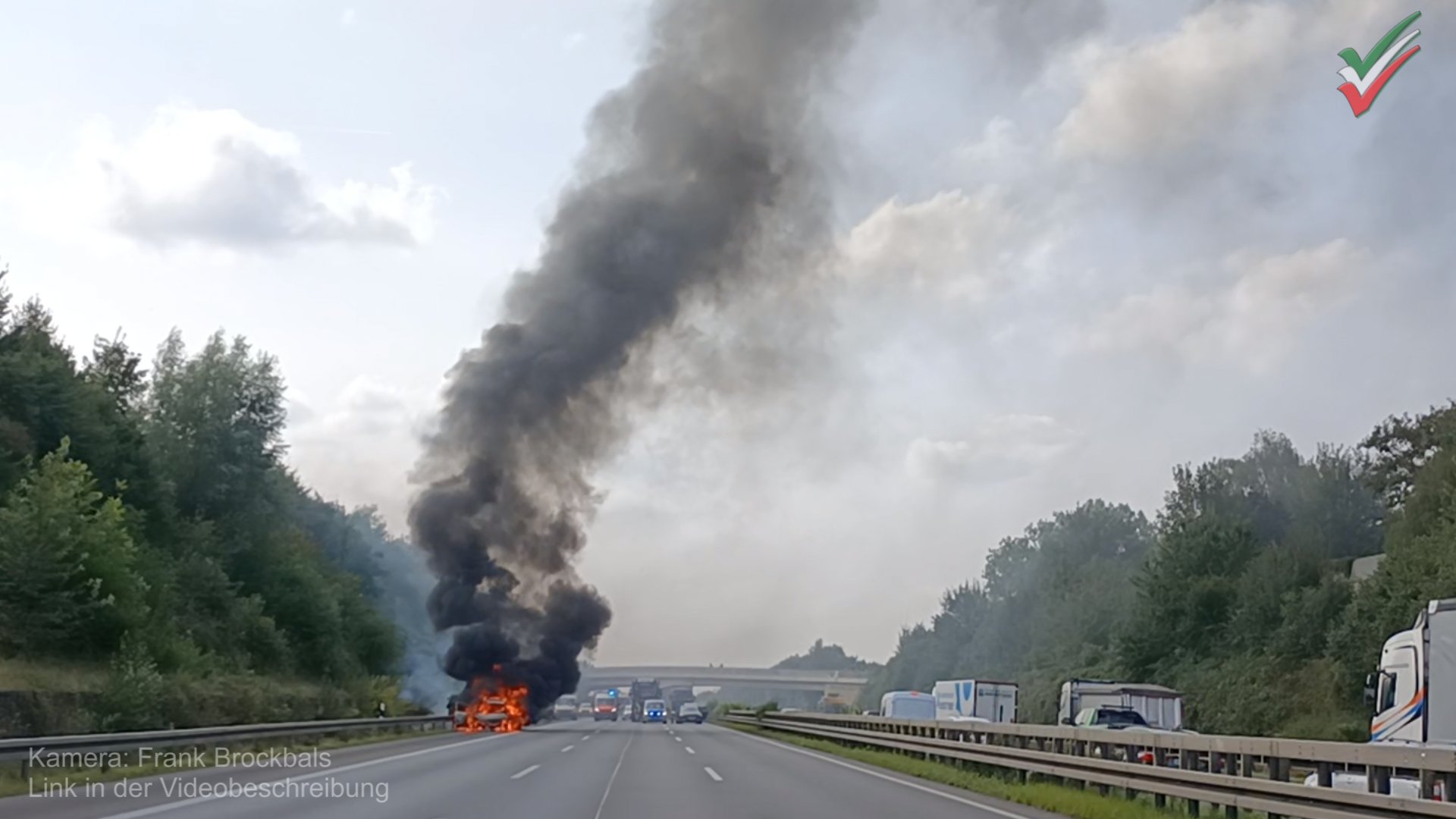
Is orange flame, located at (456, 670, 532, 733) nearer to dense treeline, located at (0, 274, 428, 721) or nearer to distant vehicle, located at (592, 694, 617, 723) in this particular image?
dense treeline, located at (0, 274, 428, 721)

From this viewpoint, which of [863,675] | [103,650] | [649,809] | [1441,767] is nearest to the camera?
[1441,767]

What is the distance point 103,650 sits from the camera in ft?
144

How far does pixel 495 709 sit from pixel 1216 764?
161 ft

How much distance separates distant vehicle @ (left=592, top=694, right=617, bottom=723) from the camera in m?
101

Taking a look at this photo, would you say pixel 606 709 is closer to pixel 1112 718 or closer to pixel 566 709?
pixel 566 709

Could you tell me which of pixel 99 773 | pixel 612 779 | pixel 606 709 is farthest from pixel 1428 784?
pixel 606 709

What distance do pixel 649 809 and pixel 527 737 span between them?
1254 inches

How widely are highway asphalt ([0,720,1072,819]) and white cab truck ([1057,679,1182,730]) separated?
15685 mm

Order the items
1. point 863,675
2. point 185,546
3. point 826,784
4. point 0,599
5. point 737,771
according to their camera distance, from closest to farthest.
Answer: point 826,784
point 737,771
point 0,599
point 185,546
point 863,675

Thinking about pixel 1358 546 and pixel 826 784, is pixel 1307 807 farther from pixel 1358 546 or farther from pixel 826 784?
pixel 1358 546

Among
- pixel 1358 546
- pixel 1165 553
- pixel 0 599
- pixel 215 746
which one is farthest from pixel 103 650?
pixel 1358 546

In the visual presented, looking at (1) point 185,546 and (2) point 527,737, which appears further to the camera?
(1) point 185,546

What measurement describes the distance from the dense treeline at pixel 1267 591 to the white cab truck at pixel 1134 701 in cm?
527

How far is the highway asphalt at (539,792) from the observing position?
1669 cm
